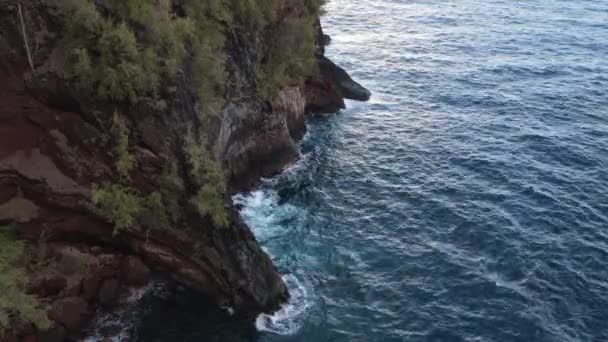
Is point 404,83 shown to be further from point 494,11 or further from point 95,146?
point 95,146

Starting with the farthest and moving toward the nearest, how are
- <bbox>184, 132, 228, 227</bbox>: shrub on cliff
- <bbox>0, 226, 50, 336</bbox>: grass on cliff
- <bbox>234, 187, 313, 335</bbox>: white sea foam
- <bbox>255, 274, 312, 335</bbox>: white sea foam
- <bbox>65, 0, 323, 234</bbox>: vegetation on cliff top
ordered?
<bbox>234, 187, 313, 335</bbox>: white sea foam → <bbox>255, 274, 312, 335</bbox>: white sea foam → <bbox>184, 132, 228, 227</bbox>: shrub on cliff → <bbox>65, 0, 323, 234</bbox>: vegetation on cliff top → <bbox>0, 226, 50, 336</bbox>: grass on cliff

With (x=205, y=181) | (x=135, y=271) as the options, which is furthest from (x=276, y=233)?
(x=135, y=271)

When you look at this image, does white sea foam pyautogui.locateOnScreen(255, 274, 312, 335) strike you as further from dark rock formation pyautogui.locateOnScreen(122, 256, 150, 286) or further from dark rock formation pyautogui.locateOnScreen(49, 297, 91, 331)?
dark rock formation pyautogui.locateOnScreen(49, 297, 91, 331)


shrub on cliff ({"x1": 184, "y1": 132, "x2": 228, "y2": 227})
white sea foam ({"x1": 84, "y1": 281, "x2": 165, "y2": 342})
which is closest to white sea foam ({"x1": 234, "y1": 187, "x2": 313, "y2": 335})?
shrub on cliff ({"x1": 184, "y1": 132, "x2": 228, "y2": 227})

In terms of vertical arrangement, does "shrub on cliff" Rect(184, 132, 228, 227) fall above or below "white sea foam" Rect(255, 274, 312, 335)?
above

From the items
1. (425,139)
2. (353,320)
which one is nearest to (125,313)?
(353,320)

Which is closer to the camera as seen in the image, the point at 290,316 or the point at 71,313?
the point at 71,313

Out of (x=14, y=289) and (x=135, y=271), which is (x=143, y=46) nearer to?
(x=135, y=271)
